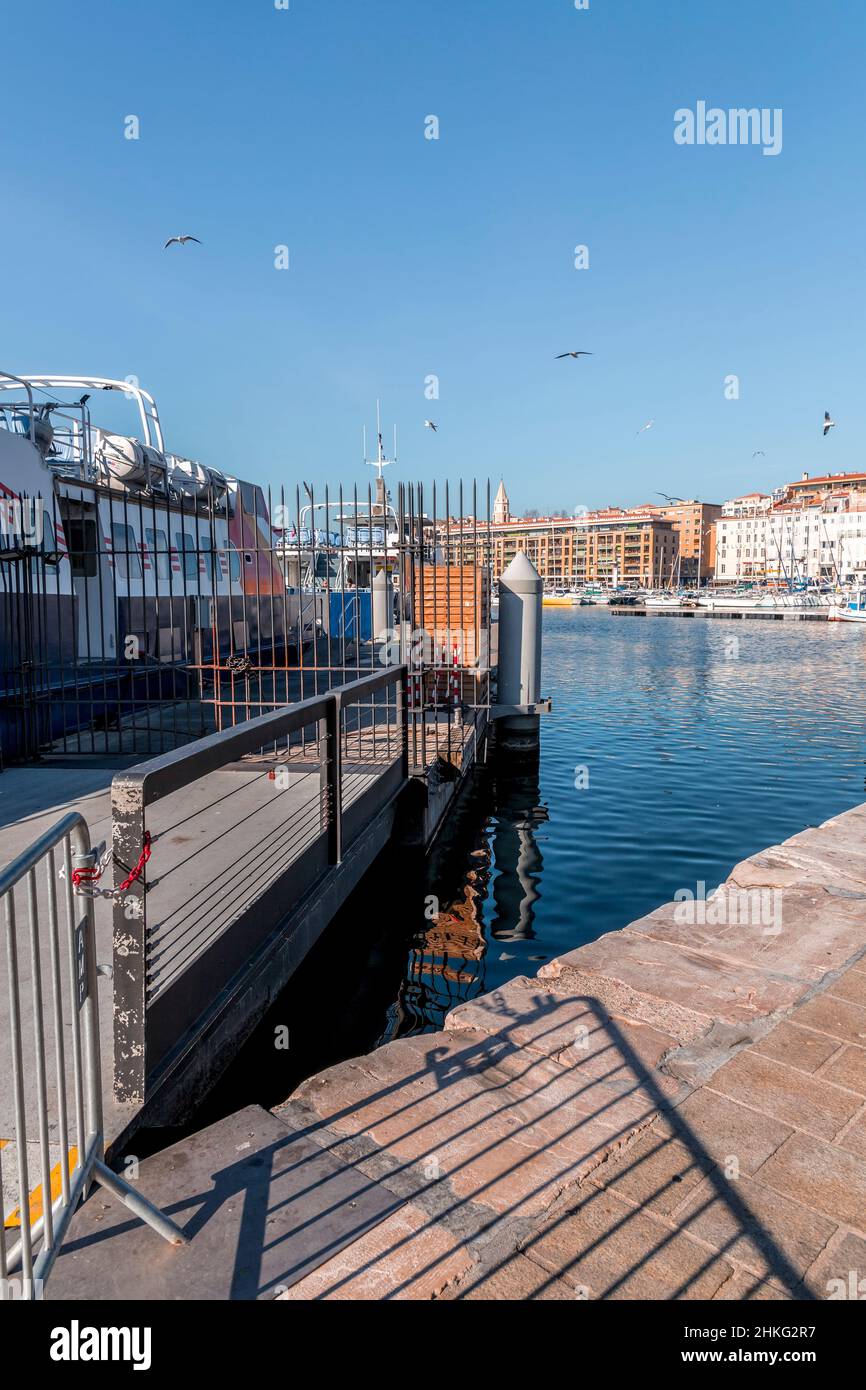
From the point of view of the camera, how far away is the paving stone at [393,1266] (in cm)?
247

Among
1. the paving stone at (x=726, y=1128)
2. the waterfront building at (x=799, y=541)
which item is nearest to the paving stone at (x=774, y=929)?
the paving stone at (x=726, y=1128)

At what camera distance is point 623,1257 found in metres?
2.62

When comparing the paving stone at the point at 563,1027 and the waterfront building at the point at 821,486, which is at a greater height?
the waterfront building at the point at 821,486

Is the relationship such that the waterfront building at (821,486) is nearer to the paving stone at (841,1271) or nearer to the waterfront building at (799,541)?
the waterfront building at (799,541)

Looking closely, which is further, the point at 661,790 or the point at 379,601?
the point at 379,601

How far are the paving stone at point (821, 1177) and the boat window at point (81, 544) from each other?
12657 mm

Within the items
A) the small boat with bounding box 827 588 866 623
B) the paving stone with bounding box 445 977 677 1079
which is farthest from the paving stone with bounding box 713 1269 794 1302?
the small boat with bounding box 827 588 866 623

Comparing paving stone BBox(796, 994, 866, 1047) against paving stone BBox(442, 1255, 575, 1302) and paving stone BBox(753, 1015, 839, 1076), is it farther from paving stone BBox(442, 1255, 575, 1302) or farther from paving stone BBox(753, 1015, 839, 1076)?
paving stone BBox(442, 1255, 575, 1302)

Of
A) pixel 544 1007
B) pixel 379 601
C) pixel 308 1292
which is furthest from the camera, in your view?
pixel 379 601

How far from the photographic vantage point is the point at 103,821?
6.58m

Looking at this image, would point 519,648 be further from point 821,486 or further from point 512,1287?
point 821,486

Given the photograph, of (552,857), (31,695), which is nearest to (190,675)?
(31,695)
